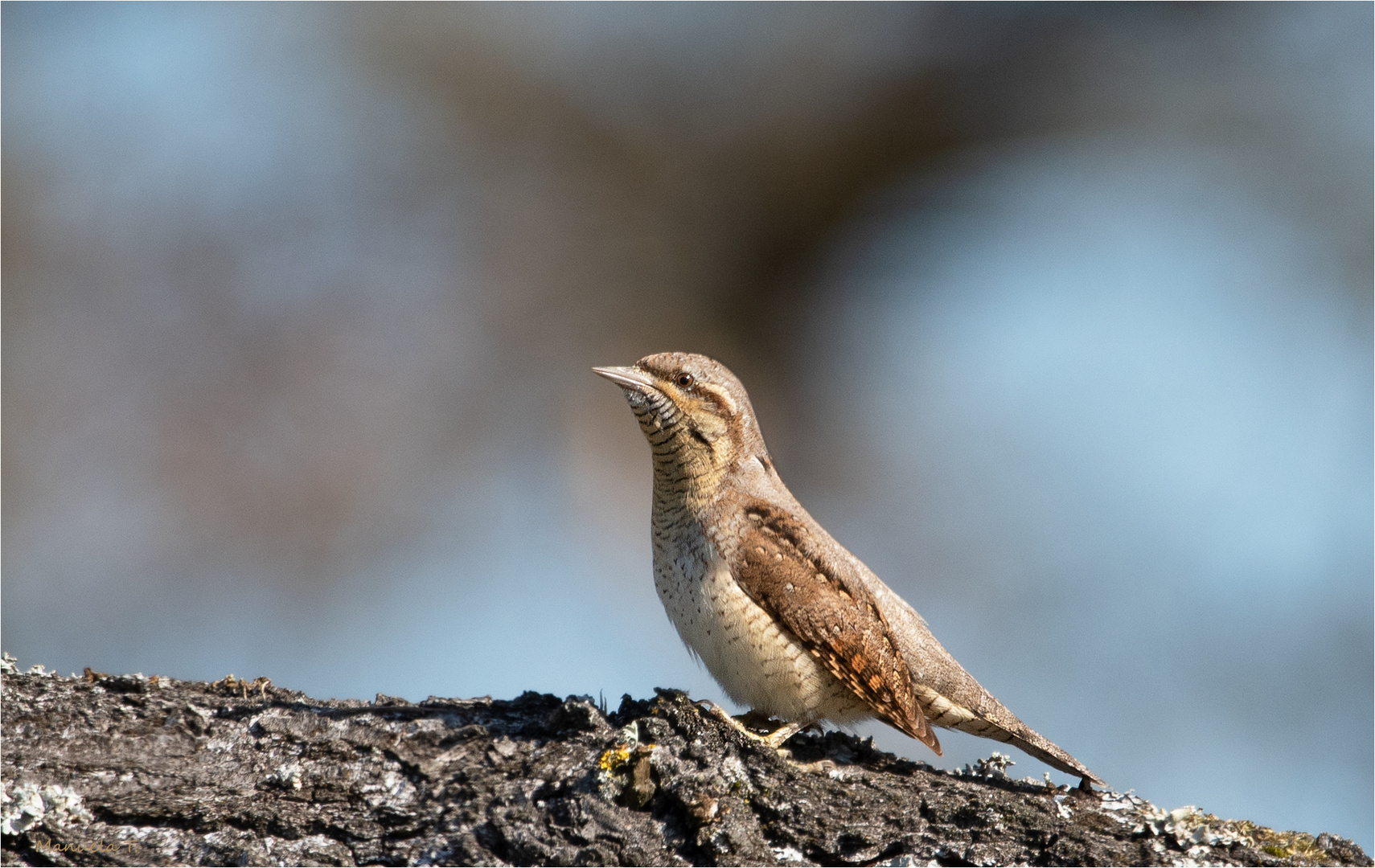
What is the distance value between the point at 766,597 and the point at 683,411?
83 centimetres

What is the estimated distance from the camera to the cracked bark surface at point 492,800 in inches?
101

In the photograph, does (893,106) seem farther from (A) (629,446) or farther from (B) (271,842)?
(B) (271,842)

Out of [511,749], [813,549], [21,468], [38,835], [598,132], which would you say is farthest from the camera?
[598,132]

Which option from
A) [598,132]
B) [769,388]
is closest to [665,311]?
[769,388]

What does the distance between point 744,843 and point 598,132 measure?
518cm

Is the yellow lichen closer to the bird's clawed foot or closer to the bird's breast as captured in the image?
the bird's clawed foot

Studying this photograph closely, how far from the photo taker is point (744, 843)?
8.53 feet

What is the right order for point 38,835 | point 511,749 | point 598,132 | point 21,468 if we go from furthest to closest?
point 598,132 < point 21,468 < point 511,749 < point 38,835

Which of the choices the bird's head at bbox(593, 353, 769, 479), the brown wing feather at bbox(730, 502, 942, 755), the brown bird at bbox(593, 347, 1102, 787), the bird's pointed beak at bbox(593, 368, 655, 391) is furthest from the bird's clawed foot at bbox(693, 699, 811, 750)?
the bird's pointed beak at bbox(593, 368, 655, 391)
